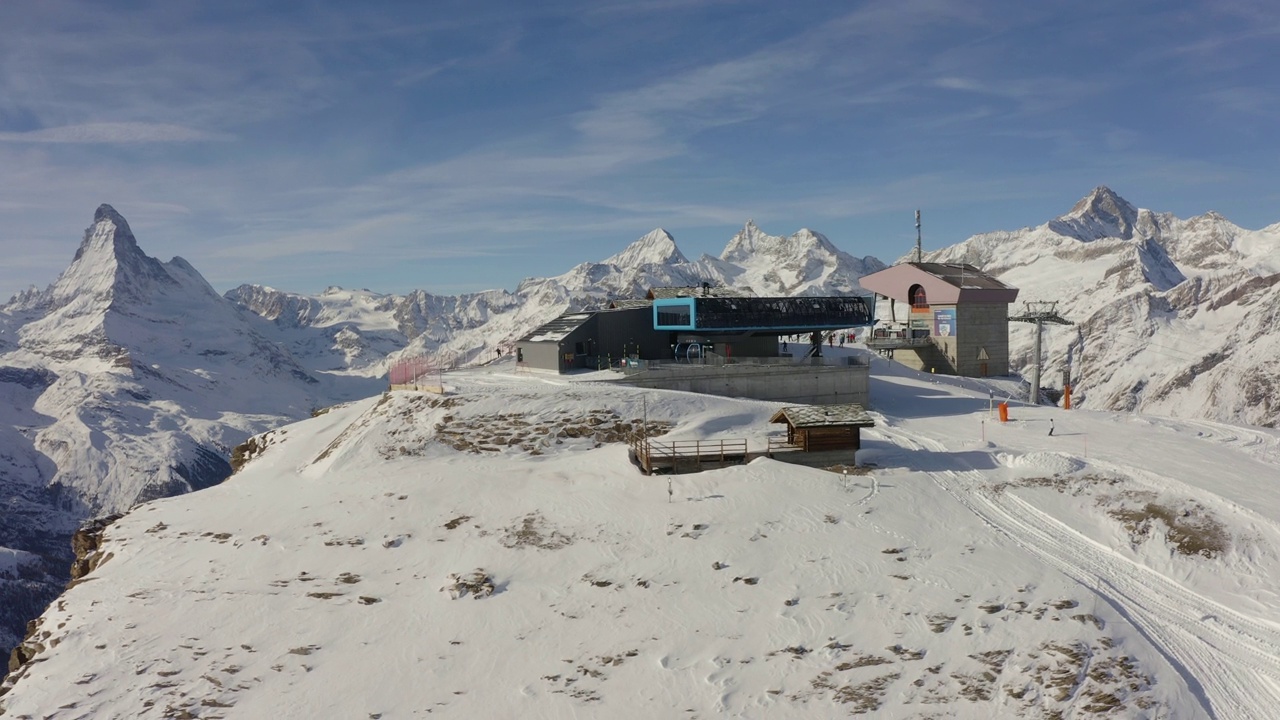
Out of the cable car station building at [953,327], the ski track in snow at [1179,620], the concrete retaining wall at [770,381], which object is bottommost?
the ski track in snow at [1179,620]

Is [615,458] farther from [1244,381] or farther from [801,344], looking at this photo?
[1244,381]

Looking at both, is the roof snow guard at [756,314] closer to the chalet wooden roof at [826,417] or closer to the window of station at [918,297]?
the chalet wooden roof at [826,417]

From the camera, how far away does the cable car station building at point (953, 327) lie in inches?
3044

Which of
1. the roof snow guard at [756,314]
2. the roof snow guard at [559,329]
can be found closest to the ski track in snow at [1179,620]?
the roof snow guard at [756,314]

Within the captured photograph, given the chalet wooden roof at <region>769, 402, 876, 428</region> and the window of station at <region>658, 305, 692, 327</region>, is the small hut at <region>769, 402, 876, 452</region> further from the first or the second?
the window of station at <region>658, 305, 692, 327</region>

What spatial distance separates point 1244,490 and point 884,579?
17.1 metres

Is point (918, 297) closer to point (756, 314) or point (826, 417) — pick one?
point (756, 314)

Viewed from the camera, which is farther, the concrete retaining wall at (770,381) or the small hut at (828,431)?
the concrete retaining wall at (770,381)

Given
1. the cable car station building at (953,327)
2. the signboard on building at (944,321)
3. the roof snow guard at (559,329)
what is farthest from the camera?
the signboard on building at (944,321)

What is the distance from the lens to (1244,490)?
2981cm

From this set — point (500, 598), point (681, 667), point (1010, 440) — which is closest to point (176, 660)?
point (500, 598)

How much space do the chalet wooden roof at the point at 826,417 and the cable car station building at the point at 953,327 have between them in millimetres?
44879

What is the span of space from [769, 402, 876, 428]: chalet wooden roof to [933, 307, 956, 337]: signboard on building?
46735 mm

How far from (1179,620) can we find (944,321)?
60.4 meters
